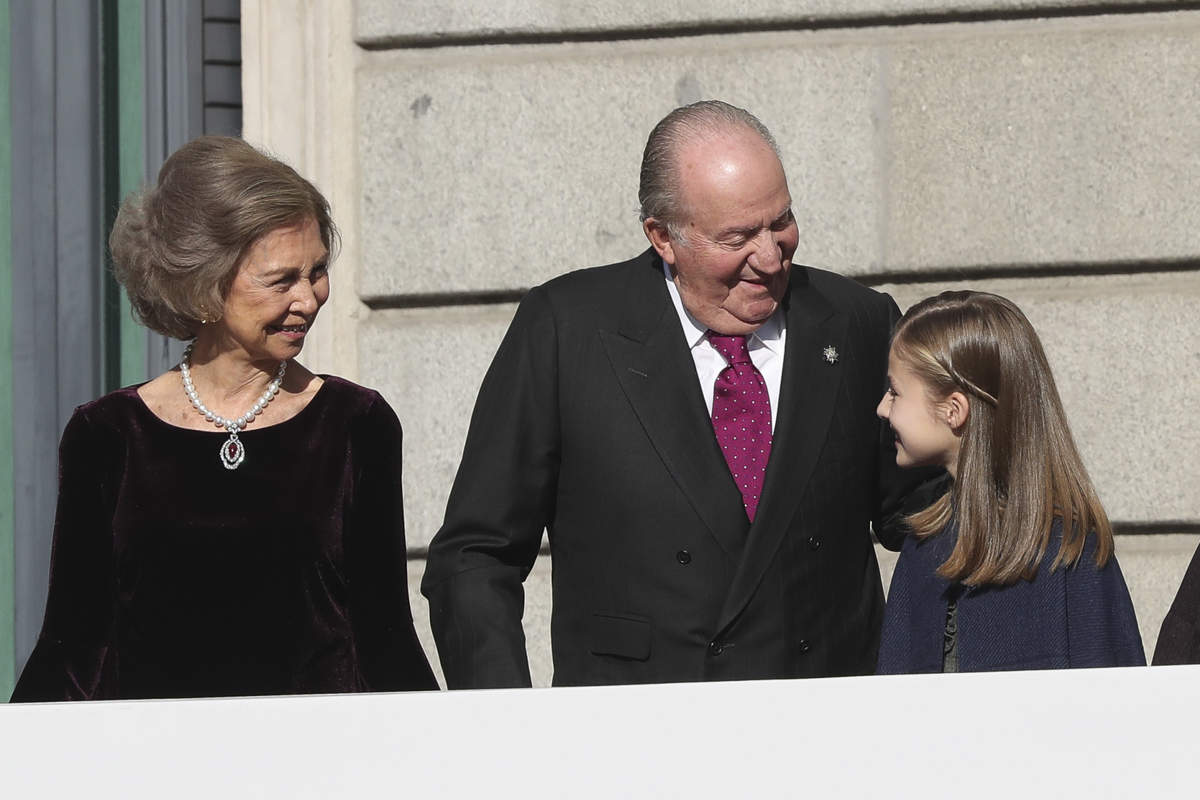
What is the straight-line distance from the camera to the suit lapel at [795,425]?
2818 millimetres

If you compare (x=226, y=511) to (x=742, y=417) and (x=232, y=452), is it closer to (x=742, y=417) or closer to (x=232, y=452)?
(x=232, y=452)

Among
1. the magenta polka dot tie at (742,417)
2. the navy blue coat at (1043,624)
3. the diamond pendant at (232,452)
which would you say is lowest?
the navy blue coat at (1043,624)

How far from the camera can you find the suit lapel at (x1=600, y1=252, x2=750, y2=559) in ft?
9.37

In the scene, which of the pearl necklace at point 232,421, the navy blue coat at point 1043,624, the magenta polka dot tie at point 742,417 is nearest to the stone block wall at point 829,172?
the pearl necklace at point 232,421

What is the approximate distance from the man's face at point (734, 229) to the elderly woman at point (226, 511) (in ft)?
2.32

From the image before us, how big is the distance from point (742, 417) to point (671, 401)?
138mm

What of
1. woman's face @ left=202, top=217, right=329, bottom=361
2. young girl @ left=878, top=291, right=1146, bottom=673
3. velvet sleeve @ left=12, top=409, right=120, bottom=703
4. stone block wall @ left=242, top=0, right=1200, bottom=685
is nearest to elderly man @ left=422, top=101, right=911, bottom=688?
young girl @ left=878, top=291, right=1146, bottom=673

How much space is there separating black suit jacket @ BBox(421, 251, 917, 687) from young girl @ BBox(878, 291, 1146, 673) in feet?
0.38

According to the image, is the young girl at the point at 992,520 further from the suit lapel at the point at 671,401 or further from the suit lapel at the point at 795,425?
the suit lapel at the point at 671,401

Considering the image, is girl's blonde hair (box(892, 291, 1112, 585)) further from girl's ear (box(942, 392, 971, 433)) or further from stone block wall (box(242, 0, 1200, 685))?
stone block wall (box(242, 0, 1200, 685))

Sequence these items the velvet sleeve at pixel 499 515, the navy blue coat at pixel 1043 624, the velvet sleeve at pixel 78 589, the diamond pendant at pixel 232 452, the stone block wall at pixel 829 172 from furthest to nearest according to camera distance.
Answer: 1. the stone block wall at pixel 829 172
2. the diamond pendant at pixel 232 452
3. the velvet sleeve at pixel 78 589
4. the velvet sleeve at pixel 499 515
5. the navy blue coat at pixel 1043 624

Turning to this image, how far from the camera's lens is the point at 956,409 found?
9.34ft

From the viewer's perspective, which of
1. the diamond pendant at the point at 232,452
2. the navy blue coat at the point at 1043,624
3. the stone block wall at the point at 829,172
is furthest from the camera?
the stone block wall at the point at 829,172

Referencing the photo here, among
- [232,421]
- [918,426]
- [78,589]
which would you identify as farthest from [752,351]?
[78,589]
